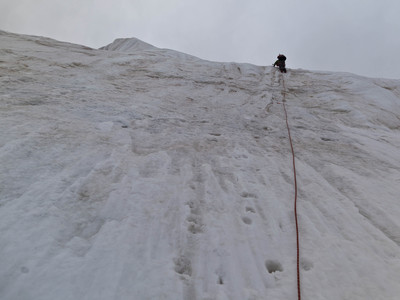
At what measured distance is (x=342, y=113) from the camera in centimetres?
776

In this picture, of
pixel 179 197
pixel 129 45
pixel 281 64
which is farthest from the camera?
pixel 129 45

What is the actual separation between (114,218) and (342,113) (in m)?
7.00

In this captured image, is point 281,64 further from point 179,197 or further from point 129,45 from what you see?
point 129,45

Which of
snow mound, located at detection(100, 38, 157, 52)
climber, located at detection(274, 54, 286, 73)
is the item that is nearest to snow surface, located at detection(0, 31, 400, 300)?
climber, located at detection(274, 54, 286, 73)

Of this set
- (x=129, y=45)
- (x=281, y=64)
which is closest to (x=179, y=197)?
(x=281, y=64)

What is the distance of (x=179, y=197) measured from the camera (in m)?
3.54

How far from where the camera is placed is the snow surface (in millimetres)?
2428

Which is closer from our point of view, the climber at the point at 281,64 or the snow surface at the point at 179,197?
the snow surface at the point at 179,197

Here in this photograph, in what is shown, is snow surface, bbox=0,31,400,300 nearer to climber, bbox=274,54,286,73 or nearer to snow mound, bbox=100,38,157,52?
climber, bbox=274,54,286,73

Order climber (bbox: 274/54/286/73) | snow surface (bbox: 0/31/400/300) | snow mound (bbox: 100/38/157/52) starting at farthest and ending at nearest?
snow mound (bbox: 100/38/157/52), climber (bbox: 274/54/286/73), snow surface (bbox: 0/31/400/300)

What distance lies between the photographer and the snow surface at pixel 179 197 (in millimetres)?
2428

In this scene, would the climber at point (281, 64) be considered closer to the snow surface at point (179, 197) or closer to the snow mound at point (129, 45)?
the snow surface at point (179, 197)

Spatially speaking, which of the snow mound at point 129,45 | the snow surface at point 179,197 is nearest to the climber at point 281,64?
the snow surface at point 179,197

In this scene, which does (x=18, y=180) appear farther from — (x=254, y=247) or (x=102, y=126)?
(x=254, y=247)
